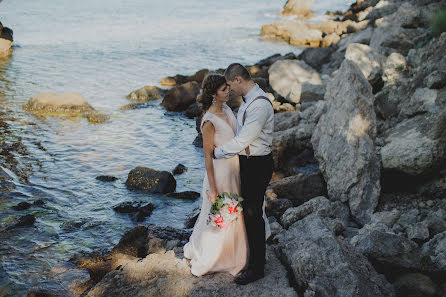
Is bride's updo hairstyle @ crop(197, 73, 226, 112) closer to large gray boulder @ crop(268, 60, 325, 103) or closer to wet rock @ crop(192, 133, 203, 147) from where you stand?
wet rock @ crop(192, 133, 203, 147)

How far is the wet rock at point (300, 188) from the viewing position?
940cm

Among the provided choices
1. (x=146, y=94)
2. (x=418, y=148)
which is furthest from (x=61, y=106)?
(x=418, y=148)

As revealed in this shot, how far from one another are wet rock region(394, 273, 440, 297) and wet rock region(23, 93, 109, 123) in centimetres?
1394

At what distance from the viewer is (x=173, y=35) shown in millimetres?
36219

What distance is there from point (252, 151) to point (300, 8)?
160ft

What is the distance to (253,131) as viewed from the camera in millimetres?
4715

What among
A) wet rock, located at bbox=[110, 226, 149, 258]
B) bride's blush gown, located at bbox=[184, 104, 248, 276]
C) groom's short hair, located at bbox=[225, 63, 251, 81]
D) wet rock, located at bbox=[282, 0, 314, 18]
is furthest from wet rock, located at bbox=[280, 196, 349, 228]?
wet rock, located at bbox=[282, 0, 314, 18]

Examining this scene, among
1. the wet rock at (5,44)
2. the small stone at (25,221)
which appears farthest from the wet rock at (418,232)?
the wet rock at (5,44)

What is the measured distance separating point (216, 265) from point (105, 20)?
135ft

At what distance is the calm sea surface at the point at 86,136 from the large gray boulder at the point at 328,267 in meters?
4.27

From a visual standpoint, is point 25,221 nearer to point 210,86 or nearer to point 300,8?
point 210,86

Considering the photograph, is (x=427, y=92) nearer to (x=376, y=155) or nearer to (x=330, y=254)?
(x=376, y=155)

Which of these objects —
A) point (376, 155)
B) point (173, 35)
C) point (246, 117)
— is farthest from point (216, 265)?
point (173, 35)

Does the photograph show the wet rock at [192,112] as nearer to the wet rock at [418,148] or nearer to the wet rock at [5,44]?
the wet rock at [418,148]
